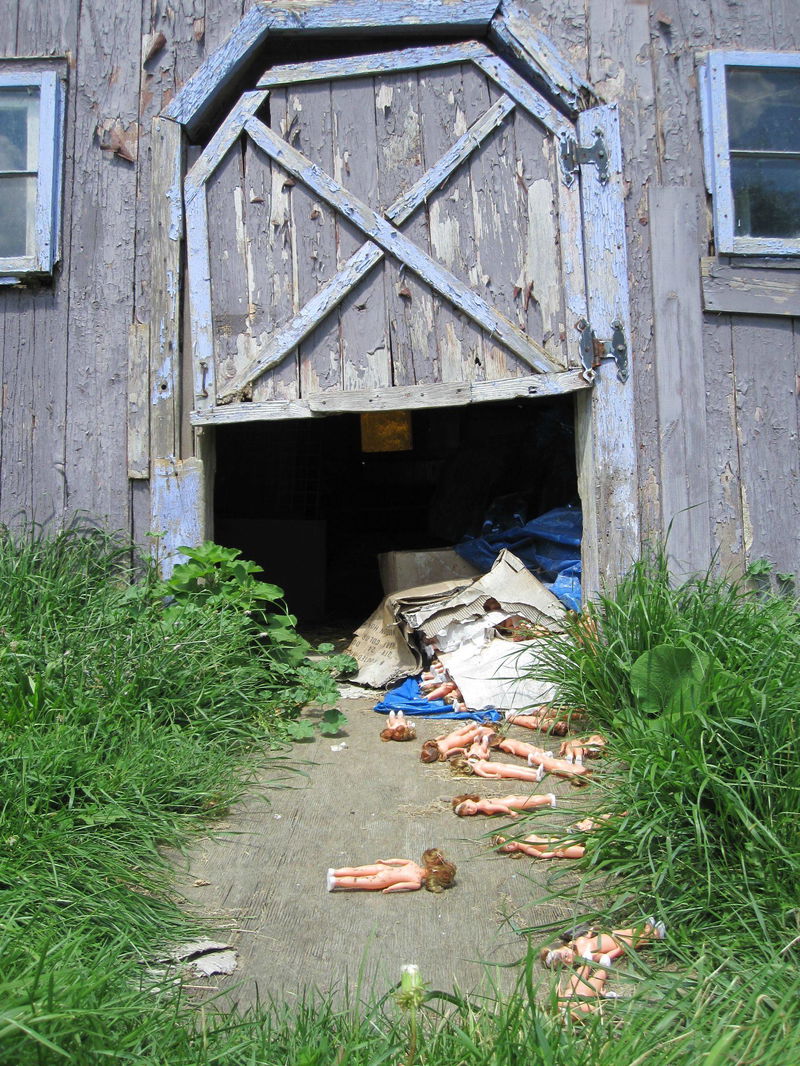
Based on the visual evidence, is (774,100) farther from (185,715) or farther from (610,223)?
(185,715)

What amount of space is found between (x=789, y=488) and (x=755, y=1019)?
10.2 feet

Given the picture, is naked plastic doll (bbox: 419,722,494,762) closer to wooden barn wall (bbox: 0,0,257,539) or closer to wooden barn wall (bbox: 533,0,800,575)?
wooden barn wall (bbox: 533,0,800,575)

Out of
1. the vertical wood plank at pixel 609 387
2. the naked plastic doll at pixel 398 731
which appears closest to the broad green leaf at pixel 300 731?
the naked plastic doll at pixel 398 731

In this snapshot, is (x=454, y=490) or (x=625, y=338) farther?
(x=454, y=490)

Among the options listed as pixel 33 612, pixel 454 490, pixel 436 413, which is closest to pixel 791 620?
pixel 33 612

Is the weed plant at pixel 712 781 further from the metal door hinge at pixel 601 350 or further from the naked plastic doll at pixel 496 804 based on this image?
the metal door hinge at pixel 601 350

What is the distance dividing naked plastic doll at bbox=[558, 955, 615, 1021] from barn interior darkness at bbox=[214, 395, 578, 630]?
406 centimetres

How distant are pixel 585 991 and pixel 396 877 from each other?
2.49 feet

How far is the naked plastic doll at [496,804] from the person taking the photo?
3.20m

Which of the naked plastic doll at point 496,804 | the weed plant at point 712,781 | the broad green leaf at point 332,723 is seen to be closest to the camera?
the weed plant at point 712,781

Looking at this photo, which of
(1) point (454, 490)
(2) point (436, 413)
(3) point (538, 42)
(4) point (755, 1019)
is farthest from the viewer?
(2) point (436, 413)

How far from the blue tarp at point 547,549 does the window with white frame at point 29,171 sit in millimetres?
2960

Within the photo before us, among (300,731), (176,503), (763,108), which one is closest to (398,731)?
(300,731)

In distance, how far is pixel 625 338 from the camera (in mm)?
4441
